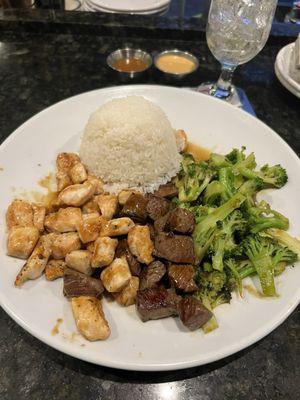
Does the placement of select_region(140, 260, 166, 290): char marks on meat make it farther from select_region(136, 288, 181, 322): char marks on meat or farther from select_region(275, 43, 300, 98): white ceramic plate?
select_region(275, 43, 300, 98): white ceramic plate

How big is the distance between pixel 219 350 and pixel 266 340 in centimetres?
48

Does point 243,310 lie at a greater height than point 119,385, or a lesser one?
greater

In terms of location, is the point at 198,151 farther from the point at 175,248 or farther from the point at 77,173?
the point at 175,248

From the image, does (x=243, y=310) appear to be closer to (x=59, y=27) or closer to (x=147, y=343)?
(x=147, y=343)

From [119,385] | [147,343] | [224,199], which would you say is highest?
[224,199]

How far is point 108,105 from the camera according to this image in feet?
9.89

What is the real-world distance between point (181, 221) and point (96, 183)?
0.81 m

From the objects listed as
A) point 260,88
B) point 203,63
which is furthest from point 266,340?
point 203,63

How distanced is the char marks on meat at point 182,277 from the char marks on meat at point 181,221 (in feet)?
0.79

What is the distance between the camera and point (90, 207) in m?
2.57

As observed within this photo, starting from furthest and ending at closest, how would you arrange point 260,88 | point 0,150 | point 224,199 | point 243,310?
point 260,88 → point 0,150 → point 224,199 → point 243,310

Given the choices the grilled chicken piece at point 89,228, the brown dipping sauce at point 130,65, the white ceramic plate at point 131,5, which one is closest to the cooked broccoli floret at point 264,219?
the grilled chicken piece at point 89,228

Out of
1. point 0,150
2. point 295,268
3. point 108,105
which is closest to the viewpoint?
point 295,268

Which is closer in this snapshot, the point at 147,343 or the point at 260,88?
the point at 147,343
